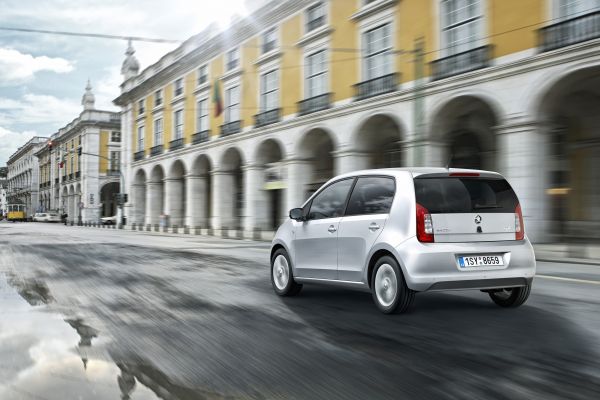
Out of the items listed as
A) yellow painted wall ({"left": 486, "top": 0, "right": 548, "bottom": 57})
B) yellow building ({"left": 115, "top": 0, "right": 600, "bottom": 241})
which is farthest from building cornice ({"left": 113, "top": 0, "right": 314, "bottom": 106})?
yellow painted wall ({"left": 486, "top": 0, "right": 548, "bottom": 57})

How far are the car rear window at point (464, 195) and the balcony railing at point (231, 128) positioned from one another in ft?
92.3

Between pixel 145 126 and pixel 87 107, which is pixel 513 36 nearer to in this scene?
pixel 145 126

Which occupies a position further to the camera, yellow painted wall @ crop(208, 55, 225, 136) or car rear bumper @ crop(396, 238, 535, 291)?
yellow painted wall @ crop(208, 55, 225, 136)

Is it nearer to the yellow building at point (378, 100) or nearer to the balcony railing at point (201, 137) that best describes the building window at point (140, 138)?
the yellow building at point (378, 100)

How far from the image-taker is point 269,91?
31.0m

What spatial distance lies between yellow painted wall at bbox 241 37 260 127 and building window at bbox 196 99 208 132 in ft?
16.3

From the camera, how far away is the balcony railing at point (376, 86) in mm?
22216

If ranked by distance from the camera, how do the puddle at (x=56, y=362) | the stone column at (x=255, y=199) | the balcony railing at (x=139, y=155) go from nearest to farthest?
the puddle at (x=56, y=362) → the stone column at (x=255, y=199) → the balcony railing at (x=139, y=155)

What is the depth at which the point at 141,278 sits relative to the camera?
927 cm

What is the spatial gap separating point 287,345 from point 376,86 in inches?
777

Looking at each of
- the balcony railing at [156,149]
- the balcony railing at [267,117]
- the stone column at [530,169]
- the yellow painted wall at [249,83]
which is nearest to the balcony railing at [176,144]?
the balcony railing at [156,149]

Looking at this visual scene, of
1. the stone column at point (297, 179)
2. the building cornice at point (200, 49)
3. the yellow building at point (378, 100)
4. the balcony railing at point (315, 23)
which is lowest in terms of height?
the stone column at point (297, 179)

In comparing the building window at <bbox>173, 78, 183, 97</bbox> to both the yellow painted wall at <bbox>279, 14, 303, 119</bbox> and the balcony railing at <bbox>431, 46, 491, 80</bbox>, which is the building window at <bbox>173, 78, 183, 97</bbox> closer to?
the yellow painted wall at <bbox>279, 14, 303, 119</bbox>

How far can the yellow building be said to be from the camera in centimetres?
1709
